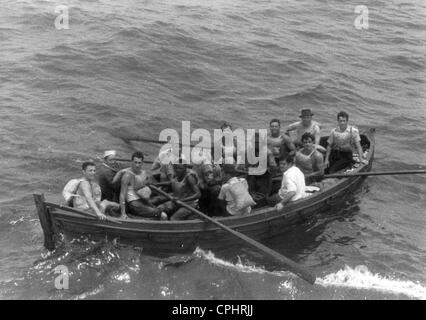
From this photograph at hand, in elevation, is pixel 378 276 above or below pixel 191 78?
below

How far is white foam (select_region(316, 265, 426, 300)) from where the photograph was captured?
10.9 metres

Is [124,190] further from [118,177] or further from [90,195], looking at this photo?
[90,195]

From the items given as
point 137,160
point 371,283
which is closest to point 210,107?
point 137,160

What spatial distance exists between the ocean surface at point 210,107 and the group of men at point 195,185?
0.86m

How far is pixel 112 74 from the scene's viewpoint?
2055cm

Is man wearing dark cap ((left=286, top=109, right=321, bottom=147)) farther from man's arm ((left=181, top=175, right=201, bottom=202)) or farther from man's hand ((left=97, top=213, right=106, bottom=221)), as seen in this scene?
man's hand ((left=97, top=213, right=106, bottom=221))

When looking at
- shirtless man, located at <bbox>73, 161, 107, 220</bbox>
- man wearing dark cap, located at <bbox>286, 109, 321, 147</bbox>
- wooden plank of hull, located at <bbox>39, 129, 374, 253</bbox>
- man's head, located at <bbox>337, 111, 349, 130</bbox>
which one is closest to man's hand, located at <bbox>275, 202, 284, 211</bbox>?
wooden plank of hull, located at <bbox>39, 129, 374, 253</bbox>

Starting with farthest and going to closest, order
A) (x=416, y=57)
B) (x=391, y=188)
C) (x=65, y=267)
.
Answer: (x=416, y=57) → (x=391, y=188) → (x=65, y=267)

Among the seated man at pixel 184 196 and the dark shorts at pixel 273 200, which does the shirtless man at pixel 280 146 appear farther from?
the seated man at pixel 184 196

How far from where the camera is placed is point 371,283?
1103cm

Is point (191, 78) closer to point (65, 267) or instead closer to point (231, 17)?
point (231, 17)
